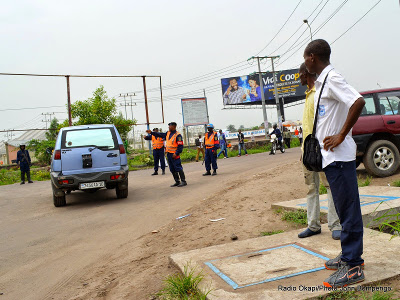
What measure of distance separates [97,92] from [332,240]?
50033 mm

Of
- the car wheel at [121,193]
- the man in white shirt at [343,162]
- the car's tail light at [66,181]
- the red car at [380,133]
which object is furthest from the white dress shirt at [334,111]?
the car wheel at [121,193]

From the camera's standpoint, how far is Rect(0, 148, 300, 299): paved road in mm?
4508

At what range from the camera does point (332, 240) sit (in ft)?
13.4

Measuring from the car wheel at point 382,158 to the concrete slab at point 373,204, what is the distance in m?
1.69

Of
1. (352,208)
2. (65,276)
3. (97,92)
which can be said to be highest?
(97,92)

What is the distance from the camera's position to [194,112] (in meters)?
37.6

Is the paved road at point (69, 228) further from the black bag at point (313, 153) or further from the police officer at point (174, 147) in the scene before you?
the black bag at point (313, 153)

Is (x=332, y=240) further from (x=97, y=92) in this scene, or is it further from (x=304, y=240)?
(x=97, y=92)

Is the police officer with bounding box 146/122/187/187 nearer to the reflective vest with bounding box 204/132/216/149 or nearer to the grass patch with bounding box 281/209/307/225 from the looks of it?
the reflective vest with bounding box 204/132/216/149

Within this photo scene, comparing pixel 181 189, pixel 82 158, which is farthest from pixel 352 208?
pixel 181 189

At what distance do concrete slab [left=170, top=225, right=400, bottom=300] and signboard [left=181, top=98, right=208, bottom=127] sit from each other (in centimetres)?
3307

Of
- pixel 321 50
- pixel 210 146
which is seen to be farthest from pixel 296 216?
pixel 210 146

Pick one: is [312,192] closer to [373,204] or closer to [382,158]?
[373,204]

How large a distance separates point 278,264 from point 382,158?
5.94 meters
